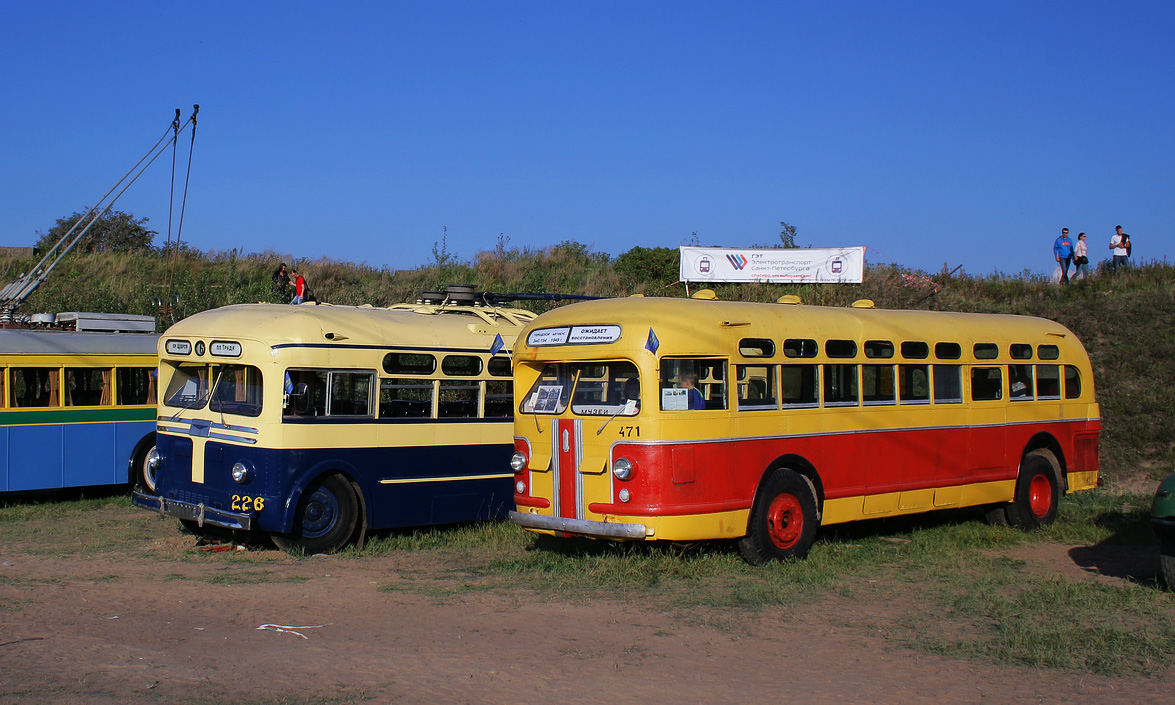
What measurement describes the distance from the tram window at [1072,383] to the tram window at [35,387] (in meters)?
13.7

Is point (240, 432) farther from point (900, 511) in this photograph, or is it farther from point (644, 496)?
point (900, 511)

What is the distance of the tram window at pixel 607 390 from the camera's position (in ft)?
32.1

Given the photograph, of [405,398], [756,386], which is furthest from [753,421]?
[405,398]

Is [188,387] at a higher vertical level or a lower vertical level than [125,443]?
higher

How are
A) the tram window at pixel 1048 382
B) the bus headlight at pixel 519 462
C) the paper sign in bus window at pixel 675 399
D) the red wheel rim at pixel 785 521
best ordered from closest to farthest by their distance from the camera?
the paper sign in bus window at pixel 675 399, the red wheel rim at pixel 785 521, the bus headlight at pixel 519 462, the tram window at pixel 1048 382

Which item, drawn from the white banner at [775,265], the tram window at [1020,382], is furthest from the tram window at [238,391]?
the white banner at [775,265]

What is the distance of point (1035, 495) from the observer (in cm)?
1333

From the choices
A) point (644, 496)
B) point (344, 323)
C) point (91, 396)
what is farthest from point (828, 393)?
point (91, 396)

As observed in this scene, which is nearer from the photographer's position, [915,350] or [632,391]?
→ [632,391]

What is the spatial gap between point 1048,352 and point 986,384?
1593 millimetres

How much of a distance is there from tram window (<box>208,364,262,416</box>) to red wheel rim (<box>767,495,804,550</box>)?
5334 mm

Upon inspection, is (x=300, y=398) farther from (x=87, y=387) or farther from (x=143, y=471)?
(x=143, y=471)

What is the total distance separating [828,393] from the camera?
1098 centimetres

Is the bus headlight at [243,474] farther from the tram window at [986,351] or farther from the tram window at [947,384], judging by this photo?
the tram window at [986,351]
